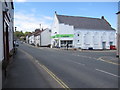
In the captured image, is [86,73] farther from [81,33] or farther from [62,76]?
[81,33]

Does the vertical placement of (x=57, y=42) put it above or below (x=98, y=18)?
below

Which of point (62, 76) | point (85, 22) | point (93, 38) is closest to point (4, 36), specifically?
point (62, 76)

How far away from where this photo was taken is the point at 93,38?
52.3m

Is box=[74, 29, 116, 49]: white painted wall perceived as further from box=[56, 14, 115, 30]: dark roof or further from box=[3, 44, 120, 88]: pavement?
box=[3, 44, 120, 88]: pavement

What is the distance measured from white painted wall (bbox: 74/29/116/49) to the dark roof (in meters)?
1.60

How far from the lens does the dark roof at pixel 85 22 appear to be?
170 feet

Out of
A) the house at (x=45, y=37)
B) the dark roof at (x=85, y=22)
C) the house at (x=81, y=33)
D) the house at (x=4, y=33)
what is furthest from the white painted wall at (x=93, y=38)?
the house at (x=4, y=33)

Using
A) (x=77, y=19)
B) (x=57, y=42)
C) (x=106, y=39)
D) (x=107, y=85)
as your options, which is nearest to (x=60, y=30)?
(x=57, y=42)

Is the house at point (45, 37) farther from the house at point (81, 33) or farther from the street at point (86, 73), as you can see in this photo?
the street at point (86, 73)

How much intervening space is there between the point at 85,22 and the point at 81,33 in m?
6.41

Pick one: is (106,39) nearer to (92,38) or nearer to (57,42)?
(92,38)

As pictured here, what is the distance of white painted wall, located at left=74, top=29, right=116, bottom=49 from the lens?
5040cm

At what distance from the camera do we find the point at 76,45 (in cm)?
5003

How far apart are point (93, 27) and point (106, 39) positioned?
19.8 ft
